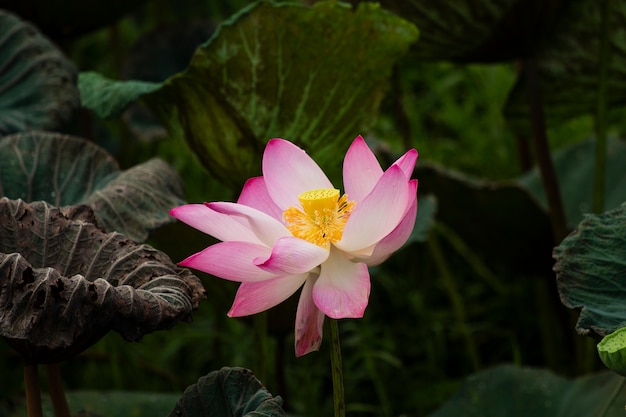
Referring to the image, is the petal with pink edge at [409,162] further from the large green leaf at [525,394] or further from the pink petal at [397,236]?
the large green leaf at [525,394]

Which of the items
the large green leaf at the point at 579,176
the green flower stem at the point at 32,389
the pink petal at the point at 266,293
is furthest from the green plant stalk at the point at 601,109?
the green flower stem at the point at 32,389

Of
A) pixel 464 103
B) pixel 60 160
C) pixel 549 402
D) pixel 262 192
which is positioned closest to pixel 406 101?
pixel 464 103

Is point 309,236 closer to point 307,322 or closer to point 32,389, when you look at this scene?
point 307,322

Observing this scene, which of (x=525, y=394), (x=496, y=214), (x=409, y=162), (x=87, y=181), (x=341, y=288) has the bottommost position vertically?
(x=525, y=394)

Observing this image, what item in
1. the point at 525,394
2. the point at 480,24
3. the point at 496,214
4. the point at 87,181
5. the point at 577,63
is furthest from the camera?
the point at 496,214

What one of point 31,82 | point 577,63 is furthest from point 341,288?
point 577,63

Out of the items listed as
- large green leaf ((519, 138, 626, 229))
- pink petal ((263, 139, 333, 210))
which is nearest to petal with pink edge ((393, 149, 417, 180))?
pink petal ((263, 139, 333, 210))

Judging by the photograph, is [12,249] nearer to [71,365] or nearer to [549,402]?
[549,402]
